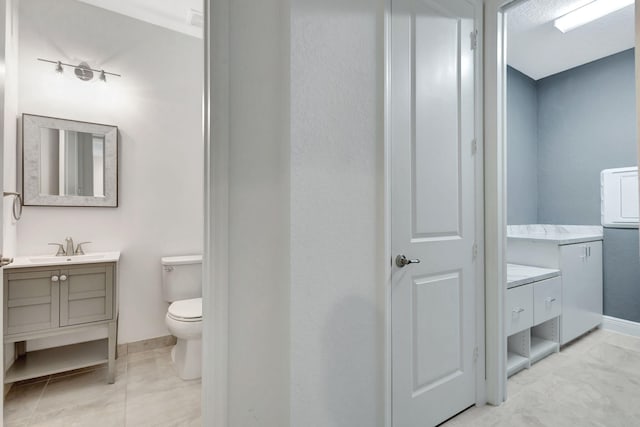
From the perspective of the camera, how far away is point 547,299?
7.70 ft

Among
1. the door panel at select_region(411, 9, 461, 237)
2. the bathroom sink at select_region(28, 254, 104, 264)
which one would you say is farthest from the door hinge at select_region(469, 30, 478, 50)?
the bathroom sink at select_region(28, 254, 104, 264)

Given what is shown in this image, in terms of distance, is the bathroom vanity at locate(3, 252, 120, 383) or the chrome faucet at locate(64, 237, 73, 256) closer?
the bathroom vanity at locate(3, 252, 120, 383)

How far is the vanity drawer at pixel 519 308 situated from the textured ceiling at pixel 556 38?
6.55 ft

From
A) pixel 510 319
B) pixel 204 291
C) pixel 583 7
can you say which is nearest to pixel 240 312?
pixel 204 291

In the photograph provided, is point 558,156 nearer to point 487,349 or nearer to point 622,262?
point 622,262

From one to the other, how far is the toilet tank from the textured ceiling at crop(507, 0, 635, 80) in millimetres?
3118

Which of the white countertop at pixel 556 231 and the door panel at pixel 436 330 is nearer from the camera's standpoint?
the door panel at pixel 436 330

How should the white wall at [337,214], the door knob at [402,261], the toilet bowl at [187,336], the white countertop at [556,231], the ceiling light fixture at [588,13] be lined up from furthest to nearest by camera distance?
the white countertop at [556,231], the ceiling light fixture at [588,13], the toilet bowl at [187,336], the door knob at [402,261], the white wall at [337,214]

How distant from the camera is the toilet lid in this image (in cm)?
204

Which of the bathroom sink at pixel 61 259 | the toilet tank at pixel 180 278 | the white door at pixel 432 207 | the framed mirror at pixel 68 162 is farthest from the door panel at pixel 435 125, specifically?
the framed mirror at pixel 68 162

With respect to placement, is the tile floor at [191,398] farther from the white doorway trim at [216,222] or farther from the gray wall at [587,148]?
the gray wall at [587,148]

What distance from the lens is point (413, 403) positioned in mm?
1473

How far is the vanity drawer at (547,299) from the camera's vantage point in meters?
2.26

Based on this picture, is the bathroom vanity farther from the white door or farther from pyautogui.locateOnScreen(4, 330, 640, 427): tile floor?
the white door
